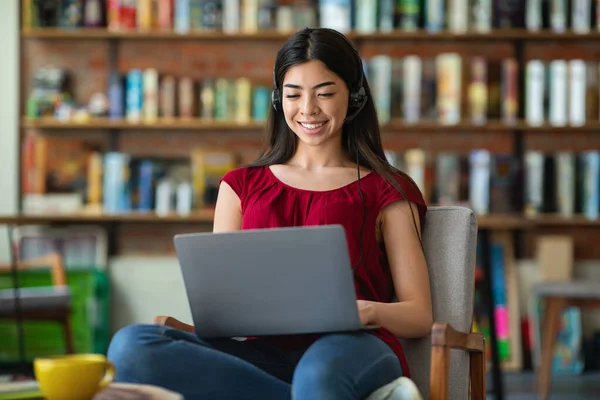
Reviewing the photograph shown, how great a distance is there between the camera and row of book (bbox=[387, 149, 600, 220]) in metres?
4.59

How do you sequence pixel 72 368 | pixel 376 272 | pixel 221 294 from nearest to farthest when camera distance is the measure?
1. pixel 72 368
2. pixel 221 294
3. pixel 376 272

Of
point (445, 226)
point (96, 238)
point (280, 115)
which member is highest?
point (280, 115)

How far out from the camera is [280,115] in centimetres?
215

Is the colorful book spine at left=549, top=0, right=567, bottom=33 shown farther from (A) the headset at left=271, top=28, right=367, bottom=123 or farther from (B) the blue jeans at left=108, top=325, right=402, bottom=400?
(B) the blue jeans at left=108, top=325, right=402, bottom=400

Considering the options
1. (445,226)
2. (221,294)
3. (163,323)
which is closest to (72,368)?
(221,294)

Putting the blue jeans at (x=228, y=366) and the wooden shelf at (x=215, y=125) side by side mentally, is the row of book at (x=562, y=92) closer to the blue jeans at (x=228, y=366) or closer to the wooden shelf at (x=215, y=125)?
the wooden shelf at (x=215, y=125)

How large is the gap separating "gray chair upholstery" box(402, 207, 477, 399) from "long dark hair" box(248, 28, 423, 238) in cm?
12

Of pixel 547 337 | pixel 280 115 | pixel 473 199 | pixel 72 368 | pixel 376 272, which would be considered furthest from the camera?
pixel 473 199

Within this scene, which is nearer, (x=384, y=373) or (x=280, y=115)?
(x=384, y=373)

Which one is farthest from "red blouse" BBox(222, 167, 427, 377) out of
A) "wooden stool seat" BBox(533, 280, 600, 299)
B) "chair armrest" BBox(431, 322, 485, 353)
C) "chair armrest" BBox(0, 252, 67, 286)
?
"chair armrest" BBox(0, 252, 67, 286)

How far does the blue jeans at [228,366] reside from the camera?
154 centimetres

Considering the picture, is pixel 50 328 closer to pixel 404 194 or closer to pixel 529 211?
pixel 529 211

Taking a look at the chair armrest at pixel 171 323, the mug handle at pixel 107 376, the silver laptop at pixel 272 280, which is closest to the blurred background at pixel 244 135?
the chair armrest at pixel 171 323

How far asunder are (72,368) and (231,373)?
41cm
